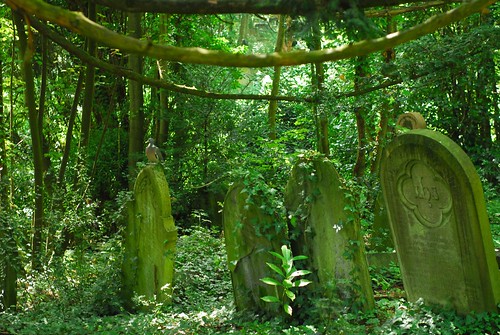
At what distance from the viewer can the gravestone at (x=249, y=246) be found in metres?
5.67

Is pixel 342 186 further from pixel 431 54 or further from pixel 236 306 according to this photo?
pixel 431 54

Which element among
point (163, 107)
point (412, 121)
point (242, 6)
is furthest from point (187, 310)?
point (163, 107)

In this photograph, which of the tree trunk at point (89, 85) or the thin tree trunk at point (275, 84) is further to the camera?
the thin tree trunk at point (275, 84)

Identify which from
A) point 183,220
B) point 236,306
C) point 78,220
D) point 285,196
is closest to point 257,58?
point 285,196

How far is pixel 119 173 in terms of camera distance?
1178 cm

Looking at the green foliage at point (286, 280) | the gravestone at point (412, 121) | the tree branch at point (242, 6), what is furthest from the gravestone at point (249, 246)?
the tree branch at point (242, 6)

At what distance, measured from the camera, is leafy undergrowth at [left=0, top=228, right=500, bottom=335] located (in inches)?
196

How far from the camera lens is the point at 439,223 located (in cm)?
529

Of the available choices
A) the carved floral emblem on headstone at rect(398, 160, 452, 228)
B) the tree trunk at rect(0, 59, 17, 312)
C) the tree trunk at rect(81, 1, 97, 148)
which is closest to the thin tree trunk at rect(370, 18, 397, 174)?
the carved floral emblem on headstone at rect(398, 160, 452, 228)

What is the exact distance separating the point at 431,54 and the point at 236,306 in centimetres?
364

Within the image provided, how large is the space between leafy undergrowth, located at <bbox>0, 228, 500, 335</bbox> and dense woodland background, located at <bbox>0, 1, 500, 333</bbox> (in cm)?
5

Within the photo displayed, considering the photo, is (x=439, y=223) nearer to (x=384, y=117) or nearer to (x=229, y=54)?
(x=229, y=54)

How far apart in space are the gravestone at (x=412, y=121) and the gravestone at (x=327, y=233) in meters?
1.05

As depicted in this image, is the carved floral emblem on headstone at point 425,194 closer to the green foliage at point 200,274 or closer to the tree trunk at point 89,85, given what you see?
the green foliage at point 200,274
